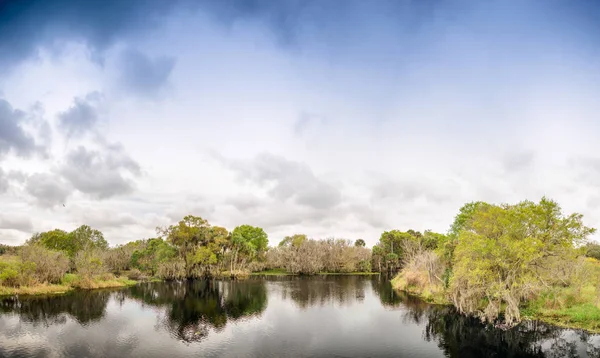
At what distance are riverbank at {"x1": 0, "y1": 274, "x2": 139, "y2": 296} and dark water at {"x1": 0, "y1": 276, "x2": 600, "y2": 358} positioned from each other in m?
6.77

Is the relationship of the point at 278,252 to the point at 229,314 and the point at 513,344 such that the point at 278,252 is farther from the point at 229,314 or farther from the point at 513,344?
the point at 513,344

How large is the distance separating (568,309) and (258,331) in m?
40.9

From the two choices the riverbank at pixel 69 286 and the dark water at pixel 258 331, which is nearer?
the dark water at pixel 258 331

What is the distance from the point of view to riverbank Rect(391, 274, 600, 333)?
135 feet

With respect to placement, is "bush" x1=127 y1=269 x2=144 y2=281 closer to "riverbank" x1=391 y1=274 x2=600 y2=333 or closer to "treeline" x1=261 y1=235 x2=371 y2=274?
"treeline" x1=261 y1=235 x2=371 y2=274

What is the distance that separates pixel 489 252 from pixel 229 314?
38033 mm

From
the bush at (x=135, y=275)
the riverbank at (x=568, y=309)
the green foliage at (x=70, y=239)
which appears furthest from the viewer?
the bush at (x=135, y=275)

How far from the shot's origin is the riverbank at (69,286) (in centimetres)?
6378

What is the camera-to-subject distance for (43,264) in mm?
70000

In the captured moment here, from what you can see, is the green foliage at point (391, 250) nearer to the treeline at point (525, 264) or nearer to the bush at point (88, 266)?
the treeline at point (525, 264)

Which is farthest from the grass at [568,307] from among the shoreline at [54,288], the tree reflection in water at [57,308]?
the shoreline at [54,288]

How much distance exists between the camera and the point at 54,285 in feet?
231

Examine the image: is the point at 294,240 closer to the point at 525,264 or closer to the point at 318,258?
the point at 318,258

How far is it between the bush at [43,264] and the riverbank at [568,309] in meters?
85.0
